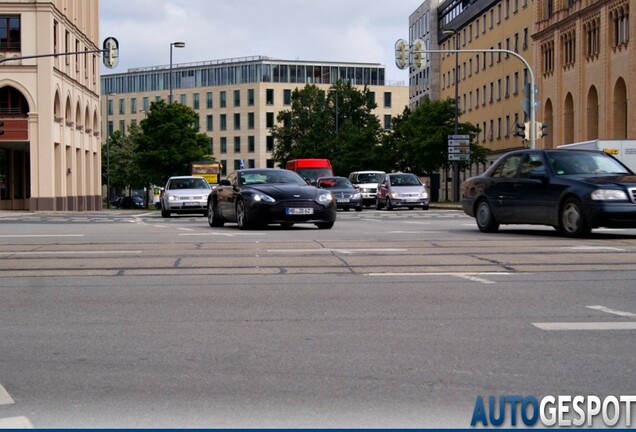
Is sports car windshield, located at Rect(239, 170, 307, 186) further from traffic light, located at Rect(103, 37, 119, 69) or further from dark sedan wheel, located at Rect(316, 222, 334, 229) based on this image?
traffic light, located at Rect(103, 37, 119, 69)

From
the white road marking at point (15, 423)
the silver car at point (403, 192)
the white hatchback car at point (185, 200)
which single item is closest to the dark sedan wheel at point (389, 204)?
the silver car at point (403, 192)

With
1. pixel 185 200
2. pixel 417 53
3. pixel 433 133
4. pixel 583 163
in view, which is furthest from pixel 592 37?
pixel 583 163

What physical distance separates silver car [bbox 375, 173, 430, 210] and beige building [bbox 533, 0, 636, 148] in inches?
529

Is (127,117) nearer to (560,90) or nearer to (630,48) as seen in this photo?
(560,90)

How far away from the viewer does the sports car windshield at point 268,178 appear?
22.6 m

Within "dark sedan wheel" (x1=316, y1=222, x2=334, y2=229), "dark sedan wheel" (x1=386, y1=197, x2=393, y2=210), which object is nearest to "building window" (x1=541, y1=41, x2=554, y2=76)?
"dark sedan wheel" (x1=386, y1=197, x2=393, y2=210)

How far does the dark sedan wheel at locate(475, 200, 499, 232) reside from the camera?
19594 millimetres

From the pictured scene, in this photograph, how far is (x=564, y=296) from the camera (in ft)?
31.1

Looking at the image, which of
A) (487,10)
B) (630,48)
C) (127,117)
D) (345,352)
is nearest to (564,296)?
(345,352)

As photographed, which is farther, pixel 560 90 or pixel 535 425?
pixel 560 90

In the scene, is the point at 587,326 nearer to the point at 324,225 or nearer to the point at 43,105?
the point at 324,225

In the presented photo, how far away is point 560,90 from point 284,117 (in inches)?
2517

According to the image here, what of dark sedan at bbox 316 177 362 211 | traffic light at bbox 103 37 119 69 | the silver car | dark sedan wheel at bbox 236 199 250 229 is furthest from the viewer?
the silver car
